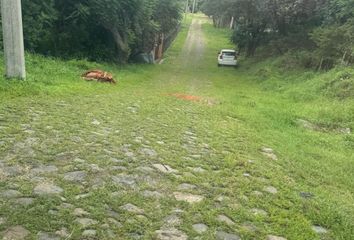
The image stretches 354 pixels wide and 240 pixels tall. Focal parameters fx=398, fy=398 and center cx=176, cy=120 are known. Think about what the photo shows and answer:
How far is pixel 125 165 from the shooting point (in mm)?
5512

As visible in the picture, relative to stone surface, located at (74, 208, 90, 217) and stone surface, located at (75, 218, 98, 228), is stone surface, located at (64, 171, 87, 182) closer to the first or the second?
stone surface, located at (74, 208, 90, 217)

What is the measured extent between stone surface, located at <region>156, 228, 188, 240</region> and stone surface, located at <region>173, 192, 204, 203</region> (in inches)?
29.3

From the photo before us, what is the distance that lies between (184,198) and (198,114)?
5792 millimetres

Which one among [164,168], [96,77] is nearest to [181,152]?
[164,168]

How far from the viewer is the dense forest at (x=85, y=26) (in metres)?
16.0

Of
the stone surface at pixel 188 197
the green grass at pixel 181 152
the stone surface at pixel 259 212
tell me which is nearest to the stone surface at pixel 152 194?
the green grass at pixel 181 152

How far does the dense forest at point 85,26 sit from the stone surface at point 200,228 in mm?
13517

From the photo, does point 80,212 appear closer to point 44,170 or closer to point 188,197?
point 44,170

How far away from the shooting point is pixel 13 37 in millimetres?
10203

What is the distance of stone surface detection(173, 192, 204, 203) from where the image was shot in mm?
4663

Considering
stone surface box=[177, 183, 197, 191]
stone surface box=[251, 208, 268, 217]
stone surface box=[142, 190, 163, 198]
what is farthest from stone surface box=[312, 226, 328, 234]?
stone surface box=[142, 190, 163, 198]

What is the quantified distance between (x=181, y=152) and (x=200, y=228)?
2569 mm

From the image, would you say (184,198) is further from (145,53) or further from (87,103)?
(145,53)

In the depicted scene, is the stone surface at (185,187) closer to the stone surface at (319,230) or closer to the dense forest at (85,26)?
the stone surface at (319,230)
